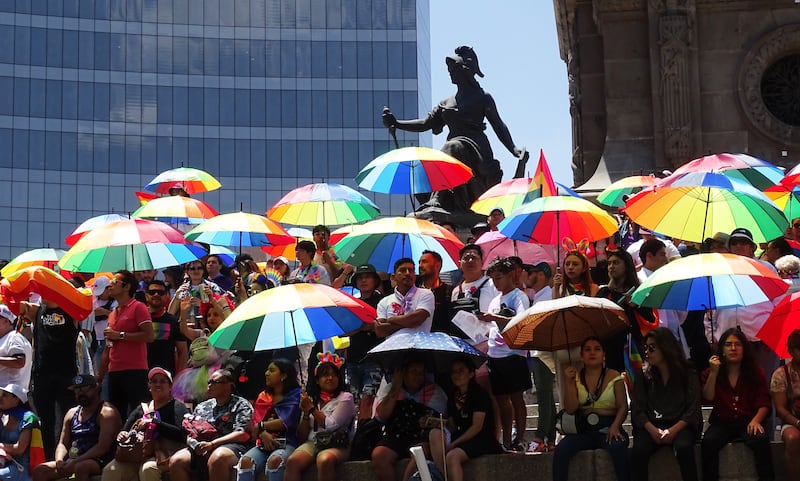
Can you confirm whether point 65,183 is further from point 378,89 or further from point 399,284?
point 399,284

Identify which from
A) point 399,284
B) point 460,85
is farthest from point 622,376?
point 460,85

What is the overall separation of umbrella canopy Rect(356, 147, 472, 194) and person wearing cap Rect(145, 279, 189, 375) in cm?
324

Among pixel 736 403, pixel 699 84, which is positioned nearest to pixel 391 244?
pixel 736 403

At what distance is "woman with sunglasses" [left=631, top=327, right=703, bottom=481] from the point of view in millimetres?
12039

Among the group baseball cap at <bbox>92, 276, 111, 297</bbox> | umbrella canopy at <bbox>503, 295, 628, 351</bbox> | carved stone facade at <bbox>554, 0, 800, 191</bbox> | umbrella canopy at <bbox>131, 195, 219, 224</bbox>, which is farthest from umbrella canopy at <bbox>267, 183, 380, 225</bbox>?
carved stone facade at <bbox>554, 0, 800, 191</bbox>

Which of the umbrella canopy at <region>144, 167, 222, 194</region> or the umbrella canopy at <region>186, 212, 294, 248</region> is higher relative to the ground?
the umbrella canopy at <region>144, 167, 222, 194</region>

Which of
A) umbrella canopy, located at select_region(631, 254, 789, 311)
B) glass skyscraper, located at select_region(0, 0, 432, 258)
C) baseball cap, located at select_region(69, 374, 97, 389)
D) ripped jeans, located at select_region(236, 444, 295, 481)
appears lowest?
ripped jeans, located at select_region(236, 444, 295, 481)

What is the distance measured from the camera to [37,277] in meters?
14.9

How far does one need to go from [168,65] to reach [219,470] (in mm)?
67507

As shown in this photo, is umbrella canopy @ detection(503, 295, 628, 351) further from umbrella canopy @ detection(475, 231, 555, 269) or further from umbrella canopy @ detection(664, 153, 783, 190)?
umbrella canopy @ detection(664, 153, 783, 190)

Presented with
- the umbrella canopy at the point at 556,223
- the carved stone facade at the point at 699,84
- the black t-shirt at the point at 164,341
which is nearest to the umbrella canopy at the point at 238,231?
the black t-shirt at the point at 164,341

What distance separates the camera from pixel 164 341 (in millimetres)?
15336

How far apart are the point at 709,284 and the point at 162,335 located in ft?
19.3

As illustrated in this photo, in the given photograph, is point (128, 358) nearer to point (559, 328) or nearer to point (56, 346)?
point (56, 346)
